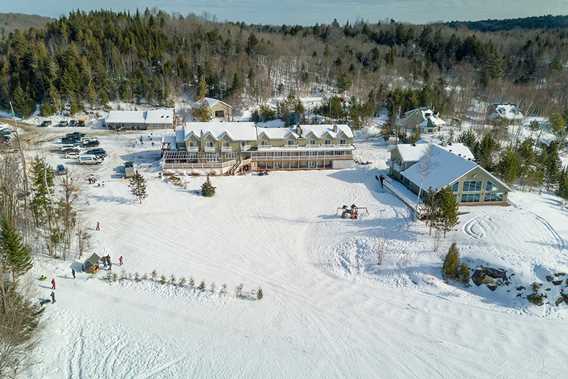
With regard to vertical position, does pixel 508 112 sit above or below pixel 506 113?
above

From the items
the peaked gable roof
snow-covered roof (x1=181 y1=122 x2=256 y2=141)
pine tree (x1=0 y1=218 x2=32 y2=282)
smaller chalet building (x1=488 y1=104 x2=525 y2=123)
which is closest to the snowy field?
pine tree (x1=0 y1=218 x2=32 y2=282)

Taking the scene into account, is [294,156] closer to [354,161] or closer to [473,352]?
[354,161]

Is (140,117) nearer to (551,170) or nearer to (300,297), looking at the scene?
(300,297)

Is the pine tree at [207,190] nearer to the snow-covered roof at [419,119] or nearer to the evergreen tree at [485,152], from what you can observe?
the evergreen tree at [485,152]

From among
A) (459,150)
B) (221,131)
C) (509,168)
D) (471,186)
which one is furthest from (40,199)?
(509,168)

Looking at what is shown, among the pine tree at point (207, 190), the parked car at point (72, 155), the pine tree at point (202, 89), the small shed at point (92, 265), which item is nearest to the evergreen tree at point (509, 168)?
the pine tree at point (207, 190)
